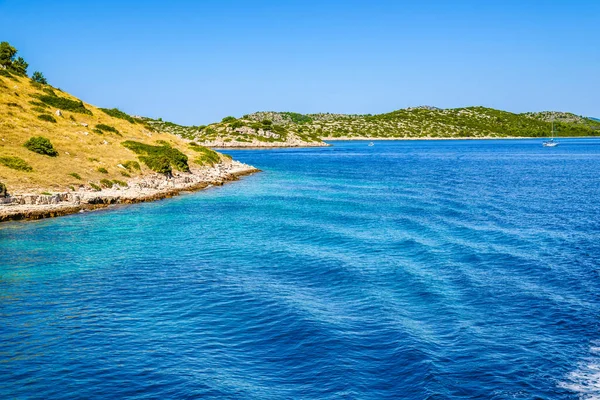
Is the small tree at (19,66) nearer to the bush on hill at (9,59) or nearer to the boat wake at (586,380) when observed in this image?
the bush on hill at (9,59)

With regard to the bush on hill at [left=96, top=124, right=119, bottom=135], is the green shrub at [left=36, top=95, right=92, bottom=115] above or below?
above

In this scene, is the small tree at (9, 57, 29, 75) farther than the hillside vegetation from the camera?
Yes

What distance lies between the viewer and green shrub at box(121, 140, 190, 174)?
221ft

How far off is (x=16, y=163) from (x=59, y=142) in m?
12.8

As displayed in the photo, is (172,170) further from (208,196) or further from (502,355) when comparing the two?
(502,355)

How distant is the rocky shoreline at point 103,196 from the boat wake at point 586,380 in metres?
38.4

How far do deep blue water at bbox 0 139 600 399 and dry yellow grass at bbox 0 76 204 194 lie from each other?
1220 centimetres

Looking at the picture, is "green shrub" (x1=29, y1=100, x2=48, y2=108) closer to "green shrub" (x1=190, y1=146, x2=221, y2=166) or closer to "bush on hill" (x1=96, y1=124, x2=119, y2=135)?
"bush on hill" (x1=96, y1=124, x2=119, y2=135)

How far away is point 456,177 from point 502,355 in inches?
2554

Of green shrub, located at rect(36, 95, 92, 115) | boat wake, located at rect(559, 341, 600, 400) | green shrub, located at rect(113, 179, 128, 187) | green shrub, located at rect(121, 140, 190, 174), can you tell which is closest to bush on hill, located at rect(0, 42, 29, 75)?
green shrub, located at rect(36, 95, 92, 115)

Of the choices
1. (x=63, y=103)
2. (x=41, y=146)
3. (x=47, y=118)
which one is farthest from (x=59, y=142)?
(x=63, y=103)

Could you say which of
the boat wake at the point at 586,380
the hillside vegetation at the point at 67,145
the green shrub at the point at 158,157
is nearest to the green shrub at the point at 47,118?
the hillside vegetation at the point at 67,145

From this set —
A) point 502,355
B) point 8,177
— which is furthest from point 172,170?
point 502,355

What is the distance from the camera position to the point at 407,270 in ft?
84.8
